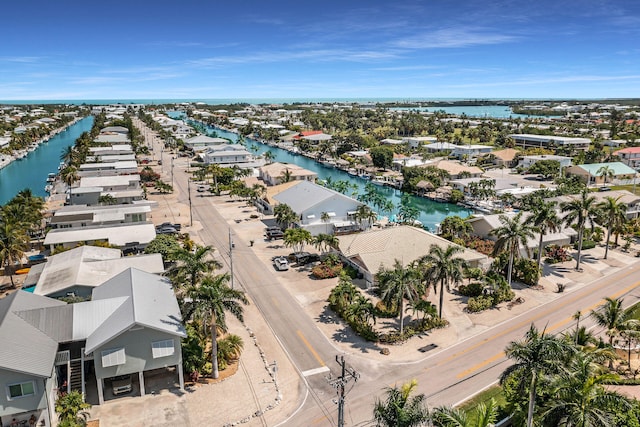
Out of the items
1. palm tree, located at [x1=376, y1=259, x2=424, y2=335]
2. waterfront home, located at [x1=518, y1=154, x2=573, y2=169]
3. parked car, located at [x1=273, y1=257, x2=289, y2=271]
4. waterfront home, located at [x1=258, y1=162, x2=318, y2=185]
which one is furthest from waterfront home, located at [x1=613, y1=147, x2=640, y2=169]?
palm tree, located at [x1=376, y1=259, x2=424, y2=335]

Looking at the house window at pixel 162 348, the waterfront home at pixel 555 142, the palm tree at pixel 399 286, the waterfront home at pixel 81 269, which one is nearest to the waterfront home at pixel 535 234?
the palm tree at pixel 399 286

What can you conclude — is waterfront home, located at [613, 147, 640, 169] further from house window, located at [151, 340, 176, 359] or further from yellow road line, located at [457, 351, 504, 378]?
house window, located at [151, 340, 176, 359]

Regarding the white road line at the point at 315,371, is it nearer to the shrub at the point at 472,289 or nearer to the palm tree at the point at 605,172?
the shrub at the point at 472,289

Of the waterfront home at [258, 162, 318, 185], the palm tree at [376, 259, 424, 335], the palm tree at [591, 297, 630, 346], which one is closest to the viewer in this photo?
the palm tree at [591, 297, 630, 346]

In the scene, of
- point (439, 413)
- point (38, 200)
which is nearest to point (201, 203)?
point (38, 200)

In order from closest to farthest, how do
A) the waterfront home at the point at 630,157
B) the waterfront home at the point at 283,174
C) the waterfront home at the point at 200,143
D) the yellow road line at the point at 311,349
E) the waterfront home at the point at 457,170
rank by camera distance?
the yellow road line at the point at 311,349
the waterfront home at the point at 283,174
the waterfront home at the point at 457,170
the waterfront home at the point at 630,157
the waterfront home at the point at 200,143

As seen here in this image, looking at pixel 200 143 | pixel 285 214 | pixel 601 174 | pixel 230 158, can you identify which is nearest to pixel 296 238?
pixel 285 214
